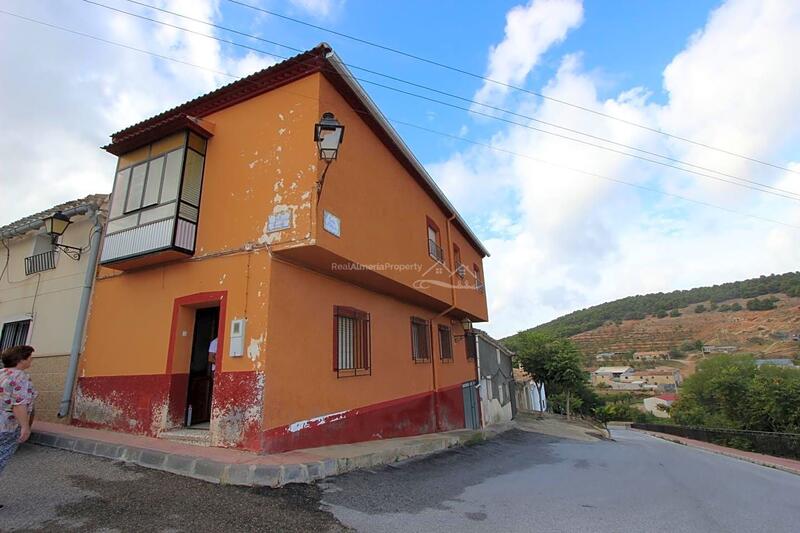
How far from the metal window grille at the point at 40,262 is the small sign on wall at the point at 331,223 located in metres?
7.60

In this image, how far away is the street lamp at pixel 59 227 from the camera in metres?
8.52

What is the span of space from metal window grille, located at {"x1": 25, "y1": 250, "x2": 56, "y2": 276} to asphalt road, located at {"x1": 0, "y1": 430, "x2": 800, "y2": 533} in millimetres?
4959

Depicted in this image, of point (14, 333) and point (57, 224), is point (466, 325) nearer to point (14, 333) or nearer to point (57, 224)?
point (57, 224)

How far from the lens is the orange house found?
5988 mm

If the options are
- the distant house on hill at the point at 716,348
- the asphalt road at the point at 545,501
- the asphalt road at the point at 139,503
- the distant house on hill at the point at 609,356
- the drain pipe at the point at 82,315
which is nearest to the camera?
the asphalt road at the point at 139,503

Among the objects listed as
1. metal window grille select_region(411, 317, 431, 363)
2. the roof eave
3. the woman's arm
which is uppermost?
the roof eave

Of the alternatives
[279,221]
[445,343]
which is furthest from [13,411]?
[445,343]

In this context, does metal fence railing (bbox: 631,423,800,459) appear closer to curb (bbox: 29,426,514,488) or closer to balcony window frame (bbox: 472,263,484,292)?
balcony window frame (bbox: 472,263,484,292)

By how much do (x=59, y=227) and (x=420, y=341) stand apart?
30.0 ft

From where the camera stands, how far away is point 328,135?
19.2 ft

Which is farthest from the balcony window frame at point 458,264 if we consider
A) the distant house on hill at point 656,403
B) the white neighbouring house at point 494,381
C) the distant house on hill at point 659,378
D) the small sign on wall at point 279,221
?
the distant house on hill at point 659,378

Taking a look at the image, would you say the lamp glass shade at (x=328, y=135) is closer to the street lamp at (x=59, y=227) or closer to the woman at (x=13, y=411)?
the woman at (x=13, y=411)

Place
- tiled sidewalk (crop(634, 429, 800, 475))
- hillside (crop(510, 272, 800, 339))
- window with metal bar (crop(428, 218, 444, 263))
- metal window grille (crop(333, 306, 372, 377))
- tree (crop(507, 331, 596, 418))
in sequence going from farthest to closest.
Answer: hillside (crop(510, 272, 800, 339)) → tree (crop(507, 331, 596, 418)) → tiled sidewalk (crop(634, 429, 800, 475)) → window with metal bar (crop(428, 218, 444, 263)) → metal window grille (crop(333, 306, 372, 377))

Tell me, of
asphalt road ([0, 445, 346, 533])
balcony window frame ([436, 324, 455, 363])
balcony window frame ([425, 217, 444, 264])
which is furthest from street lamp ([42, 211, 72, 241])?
balcony window frame ([436, 324, 455, 363])
